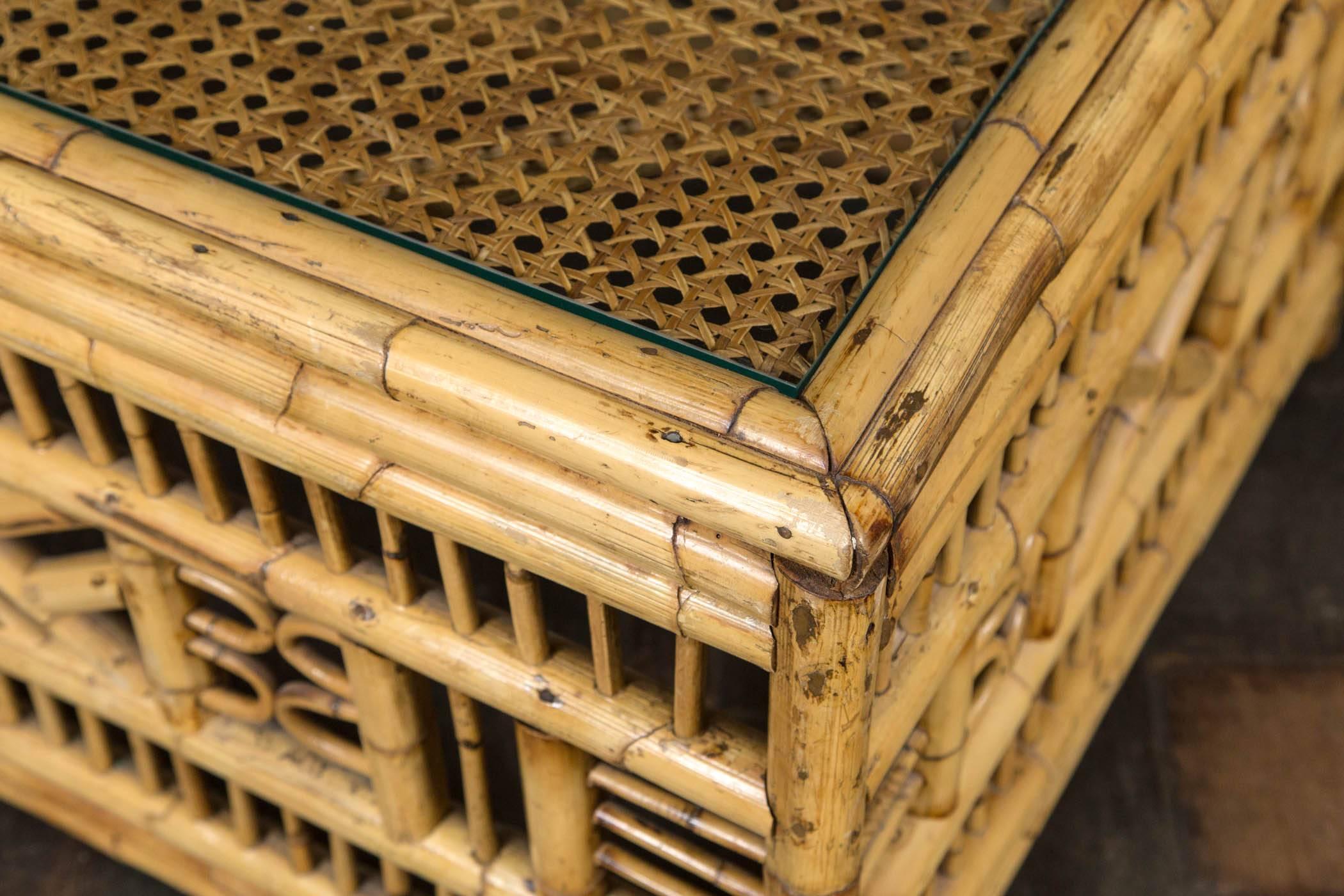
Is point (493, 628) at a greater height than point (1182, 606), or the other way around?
point (493, 628)

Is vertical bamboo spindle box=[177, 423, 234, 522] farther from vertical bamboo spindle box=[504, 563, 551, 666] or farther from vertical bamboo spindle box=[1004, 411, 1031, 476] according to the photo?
vertical bamboo spindle box=[1004, 411, 1031, 476]

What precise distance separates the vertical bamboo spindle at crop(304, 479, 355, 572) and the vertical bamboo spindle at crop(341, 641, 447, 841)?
0.15 ft

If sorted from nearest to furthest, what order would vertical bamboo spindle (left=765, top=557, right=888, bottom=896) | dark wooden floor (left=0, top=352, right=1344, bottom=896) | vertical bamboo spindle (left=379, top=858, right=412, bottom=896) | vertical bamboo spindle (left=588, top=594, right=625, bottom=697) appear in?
vertical bamboo spindle (left=765, top=557, right=888, bottom=896), vertical bamboo spindle (left=588, top=594, right=625, bottom=697), vertical bamboo spindle (left=379, top=858, right=412, bottom=896), dark wooden floor (left=0, top=352, right=1344, bottom=896)

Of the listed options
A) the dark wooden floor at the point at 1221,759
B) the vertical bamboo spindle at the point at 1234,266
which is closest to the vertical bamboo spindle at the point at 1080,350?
the vertical bamboo spindle at the point at 1234,266

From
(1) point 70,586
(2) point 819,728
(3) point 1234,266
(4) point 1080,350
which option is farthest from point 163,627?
(3) point 1234,266

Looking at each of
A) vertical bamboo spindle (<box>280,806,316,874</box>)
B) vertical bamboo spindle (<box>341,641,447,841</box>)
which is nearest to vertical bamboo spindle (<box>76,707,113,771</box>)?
vertical bamboo spindle (<box>280,806,316,874</box>)

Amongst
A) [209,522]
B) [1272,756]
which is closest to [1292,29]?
[1272,756]

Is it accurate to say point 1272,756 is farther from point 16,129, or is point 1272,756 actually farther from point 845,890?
point 16,129

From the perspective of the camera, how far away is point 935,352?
642 mm

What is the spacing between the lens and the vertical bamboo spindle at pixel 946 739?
87cm

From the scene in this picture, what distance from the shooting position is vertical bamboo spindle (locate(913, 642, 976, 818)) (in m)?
0.87

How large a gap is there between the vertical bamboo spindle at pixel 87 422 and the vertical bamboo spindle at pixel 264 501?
3.6 inches

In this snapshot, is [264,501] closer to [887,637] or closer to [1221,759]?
[887,637]

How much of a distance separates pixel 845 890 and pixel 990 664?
22 centimetres
